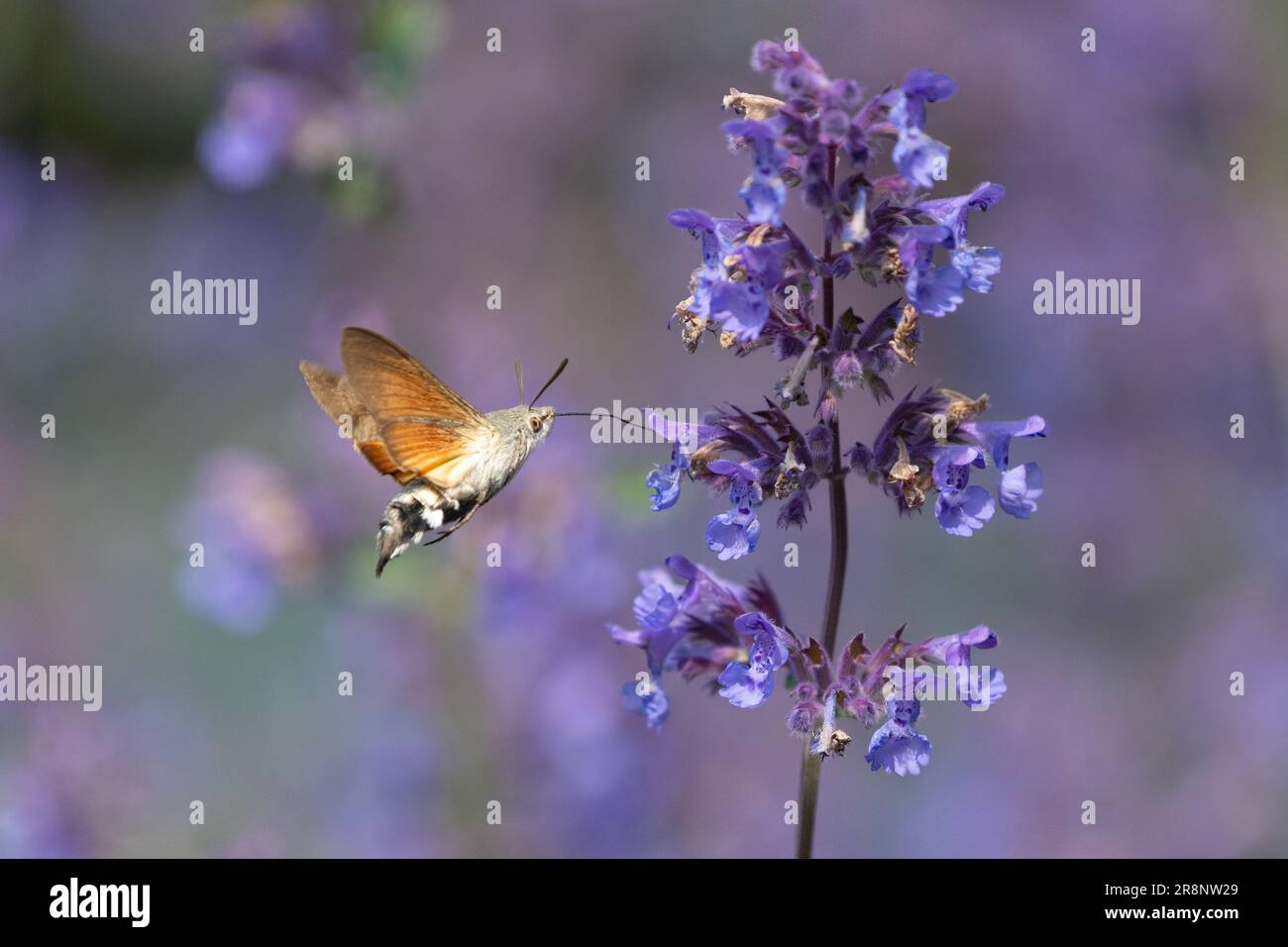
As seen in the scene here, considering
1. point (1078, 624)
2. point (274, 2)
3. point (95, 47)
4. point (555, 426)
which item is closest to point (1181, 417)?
point (1078, 624)

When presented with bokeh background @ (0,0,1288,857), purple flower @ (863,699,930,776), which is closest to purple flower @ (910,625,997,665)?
purple flower @ (863,699,930,776)

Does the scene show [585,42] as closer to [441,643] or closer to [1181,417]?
[1181,417]

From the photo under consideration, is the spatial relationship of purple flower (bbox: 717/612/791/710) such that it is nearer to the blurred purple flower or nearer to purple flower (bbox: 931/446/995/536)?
purple flower (bbox: 931/446/995/536)

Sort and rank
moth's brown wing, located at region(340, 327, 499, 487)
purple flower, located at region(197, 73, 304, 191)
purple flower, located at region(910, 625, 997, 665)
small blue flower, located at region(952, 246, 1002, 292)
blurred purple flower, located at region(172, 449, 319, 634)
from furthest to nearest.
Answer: purple flower, located at region(197, 73, 304, 191) < blurred purple flower, located at region(172, 449, 319, 634) < moth's brown wing, located at region(340, 327, 499, 487) < purple flower, located at region(910, 625, 997, 665) < small blue flower, located at region(952, 246, 1002, 292)

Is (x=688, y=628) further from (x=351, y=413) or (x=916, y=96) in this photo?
(x=916, y=96)

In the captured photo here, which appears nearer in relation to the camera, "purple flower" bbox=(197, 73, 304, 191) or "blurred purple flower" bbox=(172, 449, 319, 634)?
"blurred purple flower" bbox=(172, 449, 319, 634)

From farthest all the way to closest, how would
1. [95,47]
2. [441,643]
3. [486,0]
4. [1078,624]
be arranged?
[95,47]
[486,0]
[1078,624]
[441,643]
